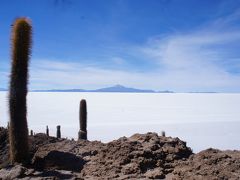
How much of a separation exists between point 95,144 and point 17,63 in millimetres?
3353

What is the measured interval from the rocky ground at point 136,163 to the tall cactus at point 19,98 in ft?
1.66

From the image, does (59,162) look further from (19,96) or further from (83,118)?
(83,118)

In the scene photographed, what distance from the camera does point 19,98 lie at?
1080 centimetres

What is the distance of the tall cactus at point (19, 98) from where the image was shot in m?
10.8

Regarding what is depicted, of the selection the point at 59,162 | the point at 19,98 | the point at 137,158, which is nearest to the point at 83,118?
the point at 19,98

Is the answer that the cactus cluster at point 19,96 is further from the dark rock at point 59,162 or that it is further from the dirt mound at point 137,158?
the dirt mound at point 137,158

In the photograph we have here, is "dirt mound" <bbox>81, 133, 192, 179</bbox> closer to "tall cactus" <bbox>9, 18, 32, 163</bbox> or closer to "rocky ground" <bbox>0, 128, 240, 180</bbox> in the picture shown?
"rocky ground" <bbox>0, 128, 240, 180</bbox>

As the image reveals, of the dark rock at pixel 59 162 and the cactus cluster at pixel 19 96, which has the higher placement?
the cactus cluster at pixel 19 96

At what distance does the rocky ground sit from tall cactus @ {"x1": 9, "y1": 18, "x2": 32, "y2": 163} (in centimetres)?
51

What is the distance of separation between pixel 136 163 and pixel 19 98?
3887 mm

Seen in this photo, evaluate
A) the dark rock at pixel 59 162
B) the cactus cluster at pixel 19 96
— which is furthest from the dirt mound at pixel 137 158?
the cactus cluster at pixel 19 96

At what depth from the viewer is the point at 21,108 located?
1085 cm

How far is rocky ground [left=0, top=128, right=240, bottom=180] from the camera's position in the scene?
7.77 meters

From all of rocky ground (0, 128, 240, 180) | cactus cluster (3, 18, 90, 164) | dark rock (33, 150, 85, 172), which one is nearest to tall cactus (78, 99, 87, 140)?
rocky ground (0, 128, 240, 180)
